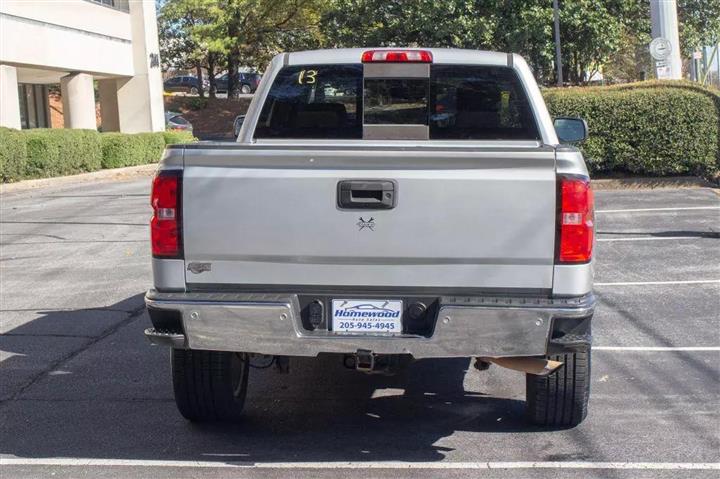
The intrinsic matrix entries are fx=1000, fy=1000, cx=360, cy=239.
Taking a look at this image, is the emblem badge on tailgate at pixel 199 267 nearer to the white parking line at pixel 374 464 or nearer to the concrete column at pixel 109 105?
the white parking line at pixel 374 464

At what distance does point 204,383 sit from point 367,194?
1.62 m

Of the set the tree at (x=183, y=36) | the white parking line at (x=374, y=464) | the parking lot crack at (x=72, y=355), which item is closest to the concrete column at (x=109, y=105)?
the tree at (x=183, y=36)

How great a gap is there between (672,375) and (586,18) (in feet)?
87.5

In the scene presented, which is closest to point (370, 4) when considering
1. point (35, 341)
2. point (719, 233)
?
point (719, 233)

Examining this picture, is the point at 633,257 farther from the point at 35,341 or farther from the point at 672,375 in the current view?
the point at 35,341

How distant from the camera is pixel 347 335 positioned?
16.1ft

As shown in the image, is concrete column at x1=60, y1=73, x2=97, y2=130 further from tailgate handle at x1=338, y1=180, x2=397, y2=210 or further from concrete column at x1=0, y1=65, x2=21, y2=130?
tailgate handle at x1=338, y1=180, x2=397, y2=210

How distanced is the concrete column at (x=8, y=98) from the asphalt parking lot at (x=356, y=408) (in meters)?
18.4

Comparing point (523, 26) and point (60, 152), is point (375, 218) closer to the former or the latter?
point (60, 152)

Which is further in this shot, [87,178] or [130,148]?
[130,148]

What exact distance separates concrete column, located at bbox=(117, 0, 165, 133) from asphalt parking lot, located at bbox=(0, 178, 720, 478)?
2737cm

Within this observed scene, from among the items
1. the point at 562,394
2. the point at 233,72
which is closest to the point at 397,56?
the point at 562,394

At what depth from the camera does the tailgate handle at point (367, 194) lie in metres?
4.81

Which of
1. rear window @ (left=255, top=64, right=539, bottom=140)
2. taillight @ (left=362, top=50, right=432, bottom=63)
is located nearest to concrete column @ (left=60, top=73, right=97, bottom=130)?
rear window @ (left=255, top=64, right=539, bottom=140)
